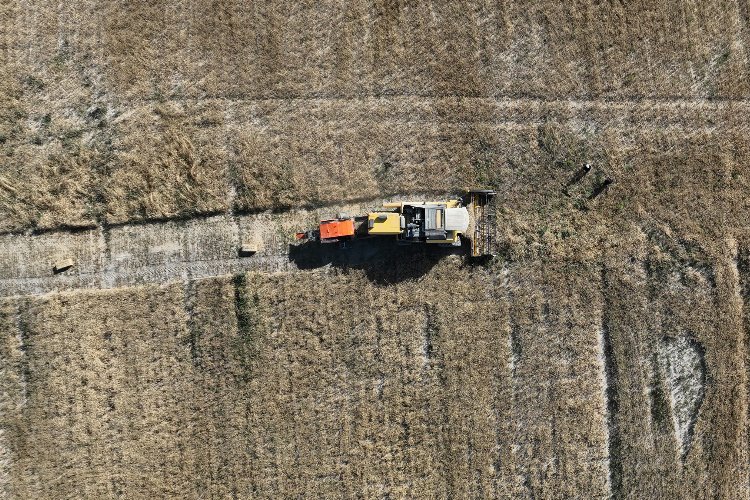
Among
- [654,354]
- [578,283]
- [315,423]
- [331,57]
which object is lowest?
[315,423]

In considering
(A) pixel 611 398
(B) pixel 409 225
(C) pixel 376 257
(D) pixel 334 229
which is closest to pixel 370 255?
(C) pixel 376 257

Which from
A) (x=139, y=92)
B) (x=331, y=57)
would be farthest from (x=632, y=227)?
(x=139, y=92)

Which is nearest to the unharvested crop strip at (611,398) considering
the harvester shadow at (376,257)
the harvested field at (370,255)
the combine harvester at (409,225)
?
the harvested field at (370,255)

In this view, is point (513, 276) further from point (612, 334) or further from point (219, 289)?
point (219, 289)

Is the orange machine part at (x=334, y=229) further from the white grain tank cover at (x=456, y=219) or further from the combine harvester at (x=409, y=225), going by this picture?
the white grain tank cover at (x=456, y=219)

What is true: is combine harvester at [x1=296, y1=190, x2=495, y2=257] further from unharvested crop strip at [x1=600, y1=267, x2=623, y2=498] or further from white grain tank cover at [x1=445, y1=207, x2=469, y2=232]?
unharvested crop strip at [x1=600, y1=267, x2=623, y2=498]
